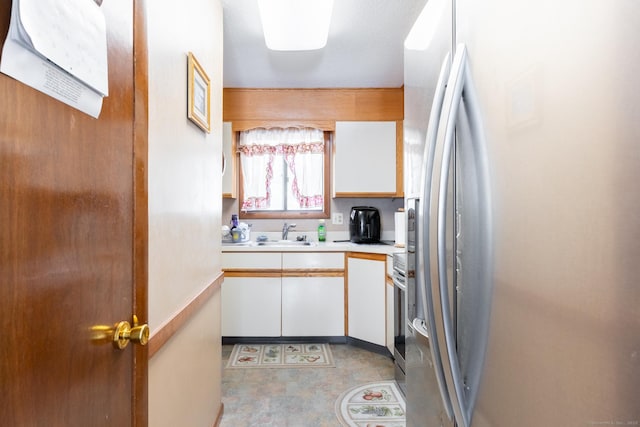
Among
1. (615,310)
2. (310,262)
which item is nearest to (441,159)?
(615,310)

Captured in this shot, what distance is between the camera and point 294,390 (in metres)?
2.12

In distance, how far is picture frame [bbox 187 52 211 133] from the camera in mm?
1286

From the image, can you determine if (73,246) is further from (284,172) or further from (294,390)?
(284,172)

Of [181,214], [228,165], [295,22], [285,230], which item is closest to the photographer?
[181,214]

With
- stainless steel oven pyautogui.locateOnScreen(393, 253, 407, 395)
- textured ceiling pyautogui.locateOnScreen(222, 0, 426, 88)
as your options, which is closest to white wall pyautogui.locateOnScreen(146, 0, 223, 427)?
→ textured ceiling pyautogui.locateOnScreen(222, 0, 426, 88)

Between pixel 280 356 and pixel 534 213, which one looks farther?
pixel 280 356

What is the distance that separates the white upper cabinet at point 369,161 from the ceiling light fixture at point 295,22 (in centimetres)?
110

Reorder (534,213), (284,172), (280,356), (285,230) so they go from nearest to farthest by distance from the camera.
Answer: (534,213)
(280,356)
(285,230)
(284,172)

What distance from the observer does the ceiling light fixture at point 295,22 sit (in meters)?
1.73

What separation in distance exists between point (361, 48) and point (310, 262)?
174 centimetres

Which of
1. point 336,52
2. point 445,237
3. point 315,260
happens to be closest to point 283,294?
point 315,260

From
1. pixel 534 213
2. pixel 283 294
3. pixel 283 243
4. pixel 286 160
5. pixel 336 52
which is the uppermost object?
pixel 336 52

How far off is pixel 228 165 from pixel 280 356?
5.66 ft

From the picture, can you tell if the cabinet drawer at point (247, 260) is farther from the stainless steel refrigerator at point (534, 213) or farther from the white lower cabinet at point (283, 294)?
the stainless steel refrigerator at point (534, 213)
